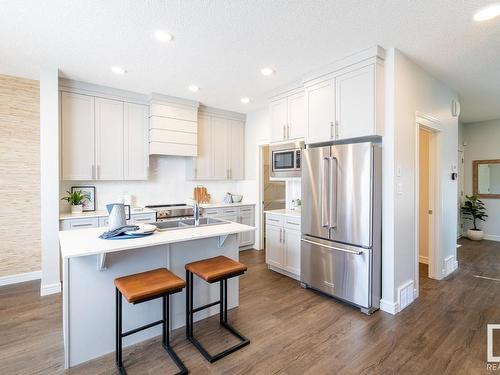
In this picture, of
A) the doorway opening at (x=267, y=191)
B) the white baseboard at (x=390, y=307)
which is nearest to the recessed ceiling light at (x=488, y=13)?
the white baseboard at (x=390, y=307)

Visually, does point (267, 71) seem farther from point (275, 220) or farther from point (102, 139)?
point (102, 139)

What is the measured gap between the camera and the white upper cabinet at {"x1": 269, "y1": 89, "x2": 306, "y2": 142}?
12.3 ft

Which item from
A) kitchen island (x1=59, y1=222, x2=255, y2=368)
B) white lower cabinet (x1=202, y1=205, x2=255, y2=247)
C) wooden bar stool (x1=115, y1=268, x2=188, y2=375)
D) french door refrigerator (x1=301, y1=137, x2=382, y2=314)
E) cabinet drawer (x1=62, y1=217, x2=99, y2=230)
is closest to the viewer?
wooden bar stool (x1=115, y1=268, x2=188, y2=375)

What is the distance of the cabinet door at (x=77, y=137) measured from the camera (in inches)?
146

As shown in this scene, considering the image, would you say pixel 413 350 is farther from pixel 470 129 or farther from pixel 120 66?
pixel 470 129

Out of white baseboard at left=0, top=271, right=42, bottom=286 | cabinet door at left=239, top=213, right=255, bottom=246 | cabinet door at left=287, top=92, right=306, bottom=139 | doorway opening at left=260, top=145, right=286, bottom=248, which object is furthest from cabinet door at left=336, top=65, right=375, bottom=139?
white baseboard at left=0, top=271, right=42, bottom=286

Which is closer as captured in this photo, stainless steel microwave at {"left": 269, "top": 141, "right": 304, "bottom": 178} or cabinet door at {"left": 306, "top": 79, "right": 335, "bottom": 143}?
cabinet door at {"left": 306, "top": 79, "right": 335, "bottom": 143}

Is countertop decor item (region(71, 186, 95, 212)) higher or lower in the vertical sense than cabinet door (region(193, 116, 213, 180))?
lower

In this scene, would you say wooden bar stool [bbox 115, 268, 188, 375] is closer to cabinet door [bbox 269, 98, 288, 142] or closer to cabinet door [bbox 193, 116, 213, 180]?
cabinet door [bbox 269, 98, 288, 142]

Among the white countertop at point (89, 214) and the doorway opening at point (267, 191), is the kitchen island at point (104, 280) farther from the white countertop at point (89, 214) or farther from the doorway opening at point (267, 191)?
the doorway opening at point (267, 191)

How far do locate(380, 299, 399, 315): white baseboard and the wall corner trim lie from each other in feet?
12.9

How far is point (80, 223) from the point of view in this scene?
3572mm

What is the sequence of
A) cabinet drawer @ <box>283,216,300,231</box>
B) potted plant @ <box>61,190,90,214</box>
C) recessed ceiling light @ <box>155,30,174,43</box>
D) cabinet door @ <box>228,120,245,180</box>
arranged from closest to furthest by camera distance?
recessed ceiling light @ <box>155,30,174,43</box>, cabinet drawer @ <box>283,216,300,231</box>, potted plant @ <box>61,190,90,214</box>, cabinet door @ <box>228,120,245,180</box>

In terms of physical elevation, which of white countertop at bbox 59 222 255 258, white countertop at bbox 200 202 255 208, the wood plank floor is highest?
white countertop at bbox 200 202 255 208
